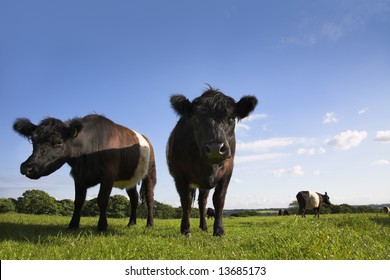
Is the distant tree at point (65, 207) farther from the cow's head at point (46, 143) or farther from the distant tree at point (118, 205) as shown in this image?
the cow's head at point (46, 143)

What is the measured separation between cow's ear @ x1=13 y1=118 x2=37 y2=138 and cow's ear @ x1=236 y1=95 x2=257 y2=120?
4.89 m

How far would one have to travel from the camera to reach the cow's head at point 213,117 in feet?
20.3

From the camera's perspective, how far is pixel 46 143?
7914mm

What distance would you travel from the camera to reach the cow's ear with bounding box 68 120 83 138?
27.3ft

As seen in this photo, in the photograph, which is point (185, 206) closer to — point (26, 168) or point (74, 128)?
point (74, 128)

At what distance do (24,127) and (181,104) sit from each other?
3.96m

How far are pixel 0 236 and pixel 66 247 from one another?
2.42 m

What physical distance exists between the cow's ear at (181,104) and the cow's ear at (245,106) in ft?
3.36

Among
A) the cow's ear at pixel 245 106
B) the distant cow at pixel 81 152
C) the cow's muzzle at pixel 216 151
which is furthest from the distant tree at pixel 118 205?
the cow's muzzle at pixel 216 151

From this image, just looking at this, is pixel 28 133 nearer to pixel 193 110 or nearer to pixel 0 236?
pixel 0 236

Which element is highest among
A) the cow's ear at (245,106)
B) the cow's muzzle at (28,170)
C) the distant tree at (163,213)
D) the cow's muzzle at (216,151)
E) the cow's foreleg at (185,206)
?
the cow's ear at (245,106)

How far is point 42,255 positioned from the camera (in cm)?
452

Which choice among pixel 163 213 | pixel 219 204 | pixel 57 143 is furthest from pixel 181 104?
pixel 163 213
